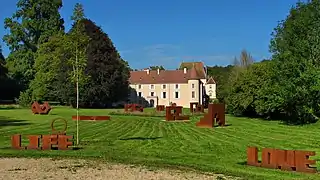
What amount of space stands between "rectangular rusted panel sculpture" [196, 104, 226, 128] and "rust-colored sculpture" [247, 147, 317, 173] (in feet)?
60.3

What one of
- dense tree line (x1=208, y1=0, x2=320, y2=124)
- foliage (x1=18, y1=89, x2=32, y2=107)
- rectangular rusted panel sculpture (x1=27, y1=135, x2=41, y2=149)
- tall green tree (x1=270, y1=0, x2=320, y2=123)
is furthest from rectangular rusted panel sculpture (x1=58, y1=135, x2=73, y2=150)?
foliage (x1=18, y1=89, x2=32, y2=107)

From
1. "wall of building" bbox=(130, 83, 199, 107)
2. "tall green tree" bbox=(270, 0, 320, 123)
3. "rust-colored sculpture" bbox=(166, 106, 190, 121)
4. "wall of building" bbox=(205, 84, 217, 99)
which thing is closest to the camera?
"tall green tree" bbox=(270, 0, 320, 123)

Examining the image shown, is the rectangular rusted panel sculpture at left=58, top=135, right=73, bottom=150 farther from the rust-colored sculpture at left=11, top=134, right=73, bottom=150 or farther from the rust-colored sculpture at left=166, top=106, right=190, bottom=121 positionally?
the rust-colored sculpture at left=166, top=106, right=190, bottom=121

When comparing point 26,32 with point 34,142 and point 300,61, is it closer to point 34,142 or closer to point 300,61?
point 300,61

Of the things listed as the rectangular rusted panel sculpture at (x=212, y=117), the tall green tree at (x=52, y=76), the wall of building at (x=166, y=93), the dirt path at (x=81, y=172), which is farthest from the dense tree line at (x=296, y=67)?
the wall of building at (x=166, y=93)

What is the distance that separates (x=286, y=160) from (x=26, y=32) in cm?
6487

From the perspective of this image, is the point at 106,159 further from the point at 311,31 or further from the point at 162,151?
the point at 311,31

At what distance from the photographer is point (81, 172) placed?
1139 centimetres

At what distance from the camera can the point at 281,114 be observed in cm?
4653

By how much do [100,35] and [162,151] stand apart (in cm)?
5532

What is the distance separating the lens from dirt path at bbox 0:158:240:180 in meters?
10.6

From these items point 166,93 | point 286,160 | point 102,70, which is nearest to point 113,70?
point 102,70

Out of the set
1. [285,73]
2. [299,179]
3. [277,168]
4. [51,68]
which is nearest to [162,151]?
[277,168]

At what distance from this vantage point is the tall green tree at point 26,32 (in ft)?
231
